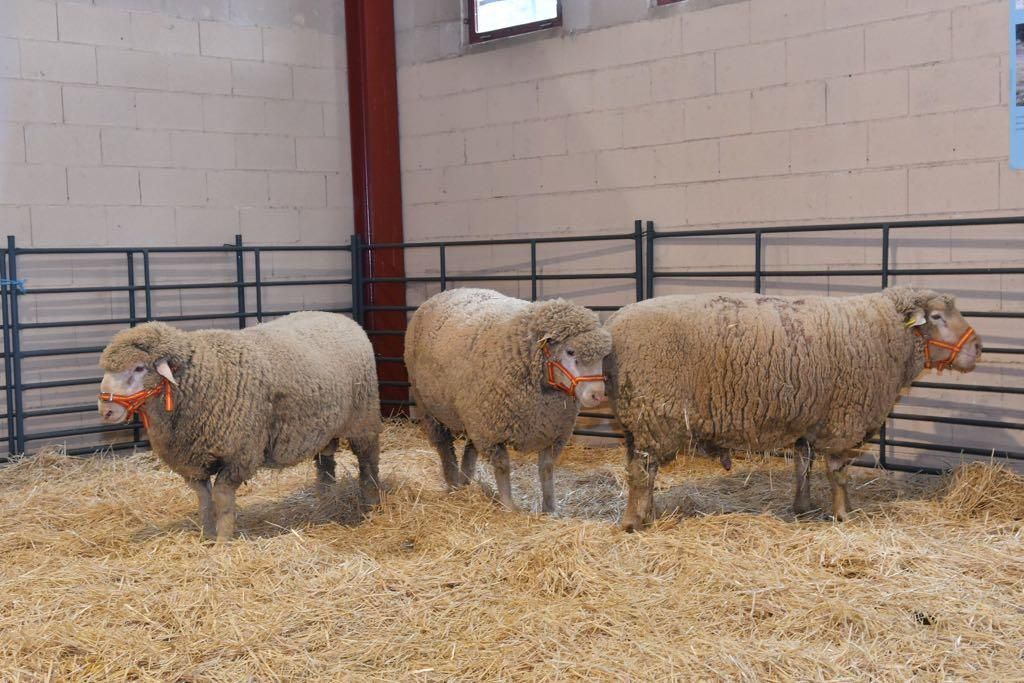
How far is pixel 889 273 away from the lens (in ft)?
18.1

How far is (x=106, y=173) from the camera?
690cm

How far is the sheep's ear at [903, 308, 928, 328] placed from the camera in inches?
181

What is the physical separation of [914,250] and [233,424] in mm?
3874

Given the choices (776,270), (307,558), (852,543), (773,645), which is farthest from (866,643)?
(776,270)

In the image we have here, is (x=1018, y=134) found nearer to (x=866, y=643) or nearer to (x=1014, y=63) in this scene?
(x=1014, y=63)

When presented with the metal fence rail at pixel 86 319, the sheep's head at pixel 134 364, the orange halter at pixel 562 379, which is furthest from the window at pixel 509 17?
the sheep's head at pixel 134 364

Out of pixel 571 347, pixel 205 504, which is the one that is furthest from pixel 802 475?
pixel 205 504

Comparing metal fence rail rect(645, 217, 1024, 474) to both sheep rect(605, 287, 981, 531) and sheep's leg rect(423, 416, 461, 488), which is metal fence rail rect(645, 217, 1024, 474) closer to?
sheep rect(605, 287, 981, 531)

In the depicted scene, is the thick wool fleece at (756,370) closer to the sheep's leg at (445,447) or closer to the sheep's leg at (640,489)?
the sheep's leg at (640,489)

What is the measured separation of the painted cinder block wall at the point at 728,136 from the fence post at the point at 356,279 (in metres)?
0.42

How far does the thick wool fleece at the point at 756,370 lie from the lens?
4.50 m

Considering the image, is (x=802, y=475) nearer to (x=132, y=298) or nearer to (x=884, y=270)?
(x=884, y=270)

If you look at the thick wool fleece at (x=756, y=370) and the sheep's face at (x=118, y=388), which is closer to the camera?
the sheep's face at (x=118, y=388)

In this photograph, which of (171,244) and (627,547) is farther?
(171,244)
